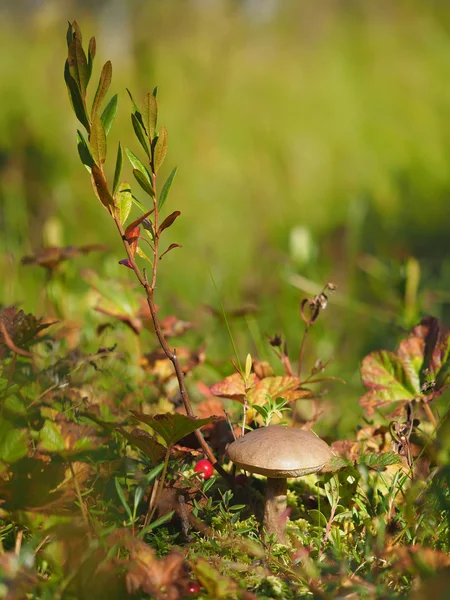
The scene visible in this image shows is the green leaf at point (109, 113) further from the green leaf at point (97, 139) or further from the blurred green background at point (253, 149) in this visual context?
the blurred green background at point (253, 149)

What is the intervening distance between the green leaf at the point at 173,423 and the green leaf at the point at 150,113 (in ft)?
1.24

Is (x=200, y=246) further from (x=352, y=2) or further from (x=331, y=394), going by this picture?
(x=352, y=2)

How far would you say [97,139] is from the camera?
866 mm

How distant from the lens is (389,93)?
470 centimetres

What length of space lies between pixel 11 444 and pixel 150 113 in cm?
49

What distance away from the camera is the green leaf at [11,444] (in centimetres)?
90

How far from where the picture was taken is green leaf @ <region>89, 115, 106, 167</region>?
863mm

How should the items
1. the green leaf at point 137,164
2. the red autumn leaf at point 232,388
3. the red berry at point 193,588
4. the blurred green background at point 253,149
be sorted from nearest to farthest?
1. the red berry at point 193,588
2. the green leaf at point 137,164
3. the red autumn leaf at point 232,388
4. the blurred green background at point 253,149

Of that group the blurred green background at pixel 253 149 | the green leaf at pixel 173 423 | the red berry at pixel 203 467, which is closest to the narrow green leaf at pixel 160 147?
the green leaf at pixel 173 423

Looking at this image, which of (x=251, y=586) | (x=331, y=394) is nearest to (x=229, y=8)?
(x=331, y=394)

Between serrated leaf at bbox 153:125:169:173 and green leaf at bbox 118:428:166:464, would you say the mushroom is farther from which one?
serrated leaf at bbox 153:125:169:173

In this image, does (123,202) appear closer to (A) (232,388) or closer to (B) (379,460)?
(A) (232,388)

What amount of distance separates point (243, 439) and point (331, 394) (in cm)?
122

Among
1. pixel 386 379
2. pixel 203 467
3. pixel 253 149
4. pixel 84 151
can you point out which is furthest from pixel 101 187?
pixel 253 149
